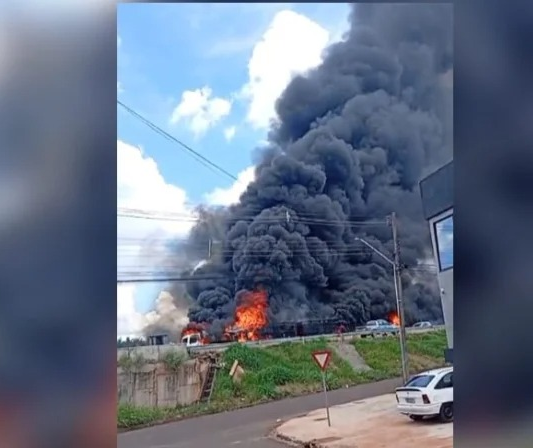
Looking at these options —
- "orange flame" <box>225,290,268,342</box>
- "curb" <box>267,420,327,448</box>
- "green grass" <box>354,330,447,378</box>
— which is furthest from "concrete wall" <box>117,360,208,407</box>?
"green grass" <box>354,330,447,378</box>

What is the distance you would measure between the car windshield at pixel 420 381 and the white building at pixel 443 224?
88 mm

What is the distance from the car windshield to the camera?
80.4 inches

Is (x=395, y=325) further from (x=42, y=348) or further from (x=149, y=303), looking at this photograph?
(x=42, y=348)

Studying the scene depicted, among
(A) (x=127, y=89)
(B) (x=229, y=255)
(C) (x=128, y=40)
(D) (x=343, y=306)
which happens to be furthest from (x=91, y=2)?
(D) (x=343, y=306)

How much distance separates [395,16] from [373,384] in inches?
45.3

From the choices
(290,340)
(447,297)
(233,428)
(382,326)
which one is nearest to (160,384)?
(233,428)

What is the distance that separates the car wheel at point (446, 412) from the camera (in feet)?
6.62

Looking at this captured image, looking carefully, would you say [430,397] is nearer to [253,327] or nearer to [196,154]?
[253,327]

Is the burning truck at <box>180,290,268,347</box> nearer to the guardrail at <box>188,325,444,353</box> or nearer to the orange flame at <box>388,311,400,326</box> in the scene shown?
the guardrail at <box>188,325,444,353</box>

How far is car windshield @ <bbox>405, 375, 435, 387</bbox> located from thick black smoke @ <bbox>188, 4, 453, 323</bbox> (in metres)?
0.20

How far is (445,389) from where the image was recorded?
203cm

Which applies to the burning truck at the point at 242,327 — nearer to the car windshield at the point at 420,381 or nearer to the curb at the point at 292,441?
the curb at the point at 292,441

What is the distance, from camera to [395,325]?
202 cm

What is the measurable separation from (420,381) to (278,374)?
1.51 ft
